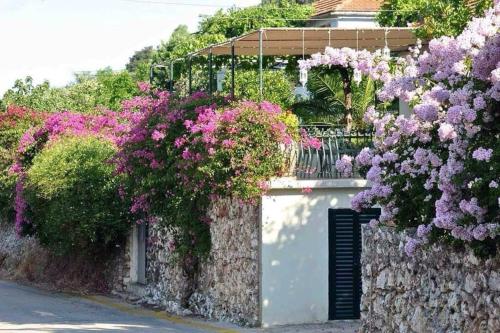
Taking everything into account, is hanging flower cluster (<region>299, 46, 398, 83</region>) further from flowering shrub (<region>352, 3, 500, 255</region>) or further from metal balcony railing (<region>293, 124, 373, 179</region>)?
metal balcony railing (<region>293, 124, 373, 179</region>)

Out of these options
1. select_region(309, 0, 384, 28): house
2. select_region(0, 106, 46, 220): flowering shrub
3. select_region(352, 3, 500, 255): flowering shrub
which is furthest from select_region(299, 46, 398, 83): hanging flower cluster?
select_region(309, 0, 384, 28): house

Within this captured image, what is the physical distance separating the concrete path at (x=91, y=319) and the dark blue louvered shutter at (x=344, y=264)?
315 millimetres

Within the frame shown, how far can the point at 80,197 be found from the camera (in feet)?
83.0

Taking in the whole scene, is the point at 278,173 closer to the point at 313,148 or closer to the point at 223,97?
the point at 313,148

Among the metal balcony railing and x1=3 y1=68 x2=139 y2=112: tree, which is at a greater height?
x1=3 y1=68 x2=139 y2=112: tree

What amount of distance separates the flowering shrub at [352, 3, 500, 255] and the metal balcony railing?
447 centimetres

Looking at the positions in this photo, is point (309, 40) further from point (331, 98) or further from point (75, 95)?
point (75, 95)

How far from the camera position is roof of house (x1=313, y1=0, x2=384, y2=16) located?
49.5 m

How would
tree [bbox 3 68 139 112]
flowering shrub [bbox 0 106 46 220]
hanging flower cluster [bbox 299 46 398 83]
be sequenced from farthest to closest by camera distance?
1. tree [bbox 3 68 139 112]
2. flowering shrub [bbox 0 106 46 220]
3. hanging flower cluster [bbox 299 46 398 83]

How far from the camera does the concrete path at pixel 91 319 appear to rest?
61.2 feet

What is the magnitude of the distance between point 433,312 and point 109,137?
16.6 meters

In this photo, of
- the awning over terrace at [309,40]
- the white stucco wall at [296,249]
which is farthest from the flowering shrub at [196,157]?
the awning over terrace at [309,40]

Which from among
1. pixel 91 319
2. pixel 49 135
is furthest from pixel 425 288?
pixel 49 135

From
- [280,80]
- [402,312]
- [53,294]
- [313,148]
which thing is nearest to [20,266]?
[53,294]
